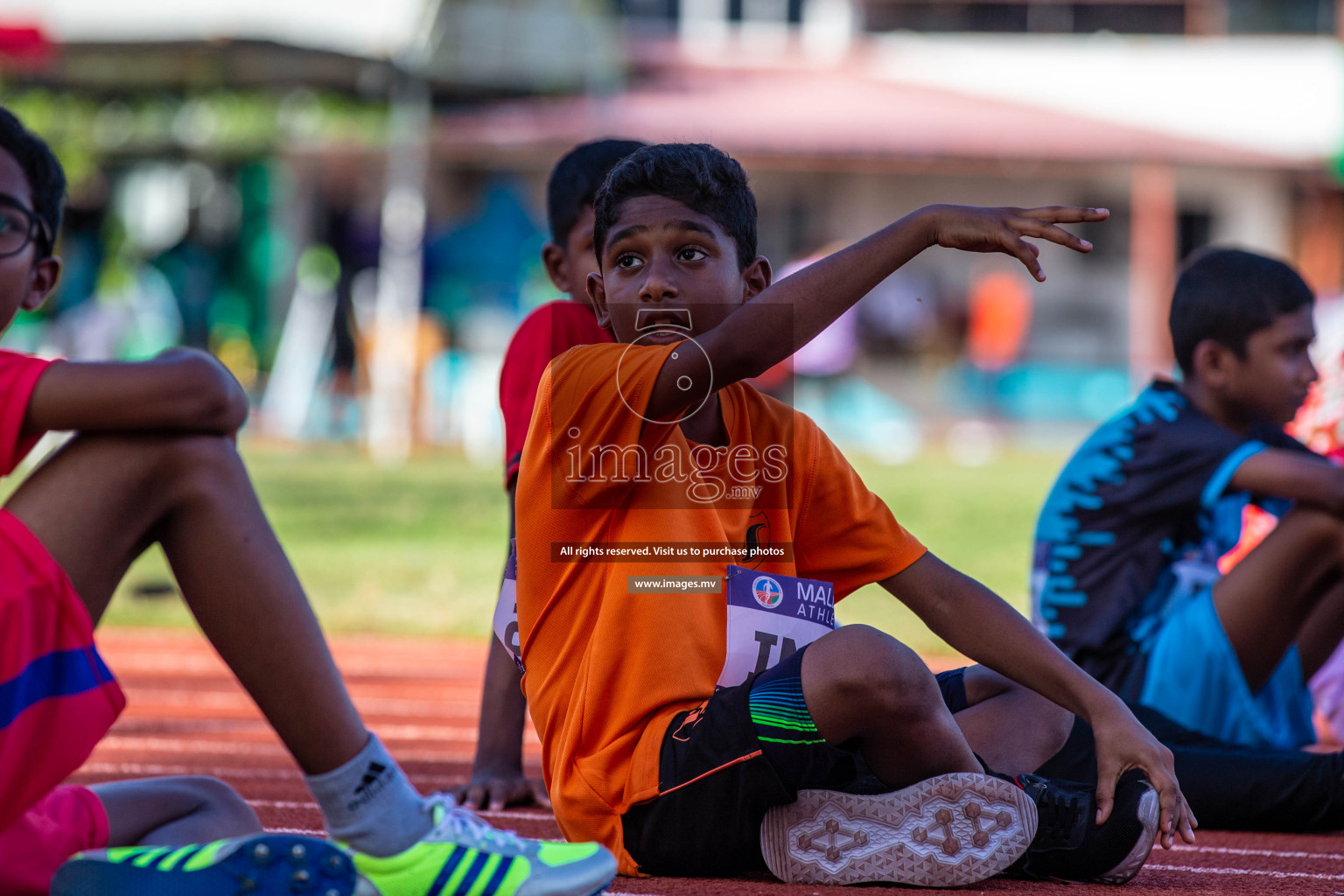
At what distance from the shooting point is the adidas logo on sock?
5.96 ft

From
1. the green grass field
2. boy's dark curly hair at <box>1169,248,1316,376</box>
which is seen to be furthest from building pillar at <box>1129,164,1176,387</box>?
boy's dark curly hair at <box>1169,248,1316,376</box>

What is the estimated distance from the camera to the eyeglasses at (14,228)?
6.31 ft

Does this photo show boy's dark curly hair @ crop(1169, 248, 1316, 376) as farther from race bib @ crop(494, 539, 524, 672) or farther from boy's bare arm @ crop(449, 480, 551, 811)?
race bib @ crop(494, 539, 524, 672)

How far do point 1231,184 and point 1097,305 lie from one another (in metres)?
2.49

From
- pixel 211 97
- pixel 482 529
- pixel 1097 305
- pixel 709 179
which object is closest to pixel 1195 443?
pixel 709 179

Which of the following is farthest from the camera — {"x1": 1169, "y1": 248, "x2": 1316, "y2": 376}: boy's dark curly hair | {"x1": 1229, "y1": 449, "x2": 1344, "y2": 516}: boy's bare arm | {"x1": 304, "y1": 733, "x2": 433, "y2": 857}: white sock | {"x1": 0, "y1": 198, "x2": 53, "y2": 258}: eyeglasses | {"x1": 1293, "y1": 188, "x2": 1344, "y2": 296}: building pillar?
{"x1": 1293, "y1": 188, "x2": 1344, "y2": 296}: building pillar

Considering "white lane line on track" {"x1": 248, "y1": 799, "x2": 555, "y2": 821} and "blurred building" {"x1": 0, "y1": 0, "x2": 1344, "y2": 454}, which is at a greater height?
"blurred building" {"x1": 0, "y1": 0, "x2": 1344, "y2": 454}

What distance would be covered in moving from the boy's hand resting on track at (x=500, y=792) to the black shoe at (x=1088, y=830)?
100 centimetres

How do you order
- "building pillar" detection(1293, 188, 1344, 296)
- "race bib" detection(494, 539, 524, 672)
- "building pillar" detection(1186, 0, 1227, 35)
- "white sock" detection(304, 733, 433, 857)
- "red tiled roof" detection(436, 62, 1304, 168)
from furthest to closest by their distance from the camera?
1. "building pillar" detection(1186, 0, 1227, 35)
2. "building pillar" detection(1293, 188, 1344, 296)
3. "red tiled roof" detection(436, 62, 1304, 168)
4. "race bib" detection(494, 539, 524, 672)
5. "white sock" detection(304, 733, 433, 857)

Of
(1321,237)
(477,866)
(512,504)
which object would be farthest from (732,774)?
(1321,237)

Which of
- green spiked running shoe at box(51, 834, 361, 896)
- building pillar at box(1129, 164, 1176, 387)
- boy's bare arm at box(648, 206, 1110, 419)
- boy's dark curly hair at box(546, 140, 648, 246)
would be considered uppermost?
building pillar at box(1129, 164, 1176, 387)

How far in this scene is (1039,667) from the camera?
7.37 feet

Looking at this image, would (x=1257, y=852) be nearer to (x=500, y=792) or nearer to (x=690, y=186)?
(x=500, y=792)

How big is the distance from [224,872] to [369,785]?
0.19 meters
